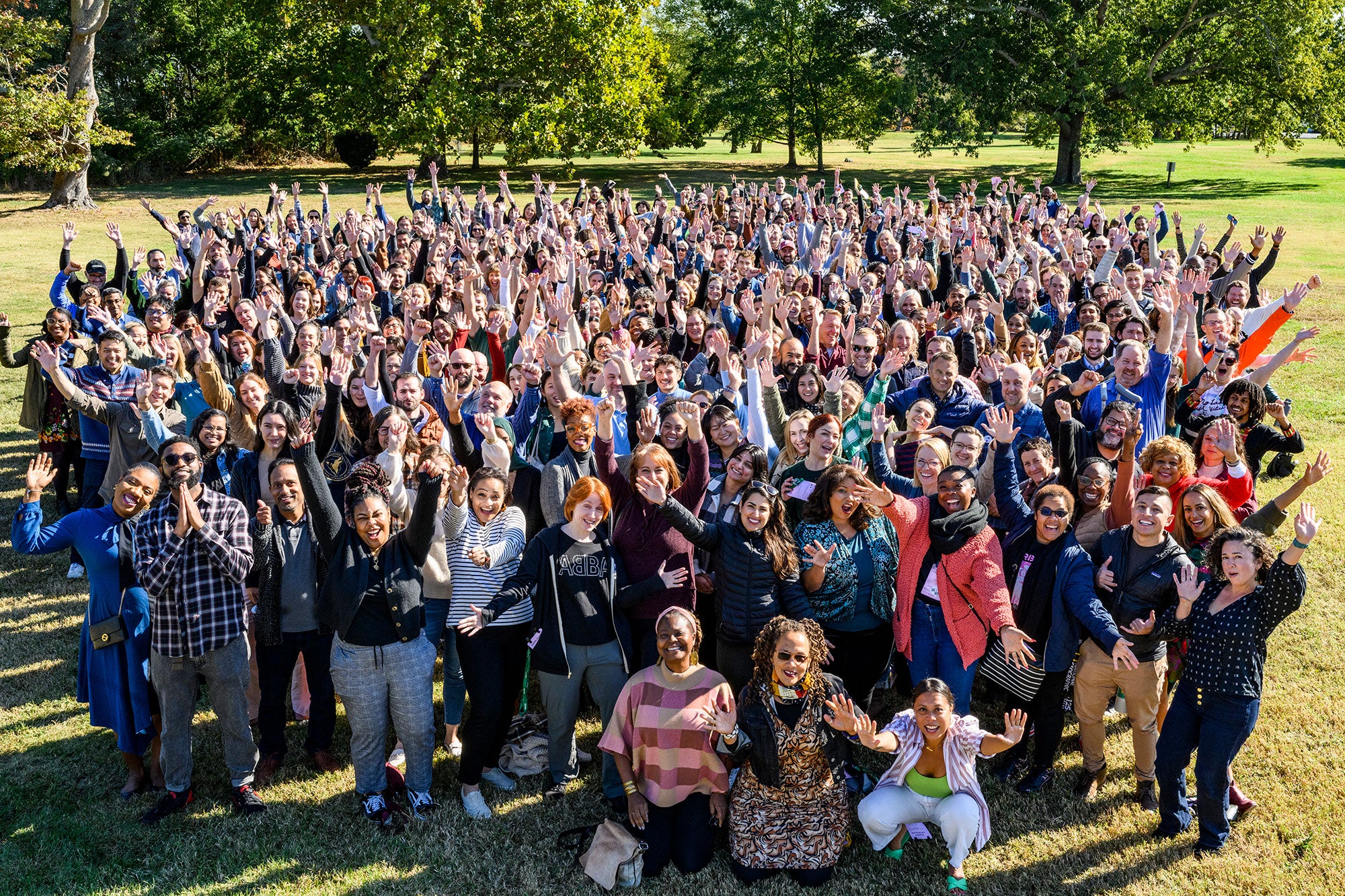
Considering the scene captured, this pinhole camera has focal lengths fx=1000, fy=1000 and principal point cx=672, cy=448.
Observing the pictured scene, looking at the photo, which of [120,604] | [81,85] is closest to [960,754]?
[120,604]

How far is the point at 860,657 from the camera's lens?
5.79 m

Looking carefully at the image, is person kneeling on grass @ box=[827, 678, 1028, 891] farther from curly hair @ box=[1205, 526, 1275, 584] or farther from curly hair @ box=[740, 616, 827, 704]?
curly hair @ box=[1205, 526, 1275, 584]

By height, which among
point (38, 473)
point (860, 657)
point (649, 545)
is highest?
point (38, 473)

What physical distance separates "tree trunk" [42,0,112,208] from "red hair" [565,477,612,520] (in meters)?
33.2

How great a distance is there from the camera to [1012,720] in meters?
4.82

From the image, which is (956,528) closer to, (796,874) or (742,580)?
(742,580)

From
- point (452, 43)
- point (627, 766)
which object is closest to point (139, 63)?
point (452, 43)

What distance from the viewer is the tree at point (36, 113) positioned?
29781 millimetres

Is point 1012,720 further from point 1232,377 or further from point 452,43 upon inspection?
point 452,43

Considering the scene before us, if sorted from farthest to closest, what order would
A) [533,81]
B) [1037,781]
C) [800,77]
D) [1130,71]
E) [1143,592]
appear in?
[800,77], [533,81], [1130,71], [1037,781], [1143,592]

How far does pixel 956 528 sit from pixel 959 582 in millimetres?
312

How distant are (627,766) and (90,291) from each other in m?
8.21

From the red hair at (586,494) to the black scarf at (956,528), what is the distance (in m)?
1.75

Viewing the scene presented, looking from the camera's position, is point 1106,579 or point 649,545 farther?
point 649,545
